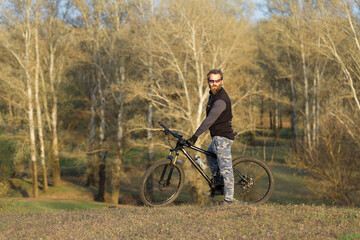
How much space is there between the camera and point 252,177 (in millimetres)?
7684

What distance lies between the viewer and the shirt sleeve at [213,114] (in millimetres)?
6848

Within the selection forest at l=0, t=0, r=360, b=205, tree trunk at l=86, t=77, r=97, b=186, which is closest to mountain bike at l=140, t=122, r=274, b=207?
forest at l=0, t=0, r=360, b=205

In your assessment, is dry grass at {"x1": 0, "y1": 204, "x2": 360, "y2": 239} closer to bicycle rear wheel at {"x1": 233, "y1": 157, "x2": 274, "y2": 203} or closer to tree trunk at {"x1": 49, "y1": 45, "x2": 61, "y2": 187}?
bicycle rear wheel at {"x1": 233, "y1": 157, "x2": 274, "y2": 203}

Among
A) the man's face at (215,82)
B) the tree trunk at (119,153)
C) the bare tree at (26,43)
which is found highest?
the bare tree at (26,43)

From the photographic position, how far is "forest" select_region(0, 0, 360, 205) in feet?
81.8

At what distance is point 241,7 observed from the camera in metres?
36.9

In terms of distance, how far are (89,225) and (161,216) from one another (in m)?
1.23

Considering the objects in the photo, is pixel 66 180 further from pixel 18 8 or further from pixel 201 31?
pixel 201 31

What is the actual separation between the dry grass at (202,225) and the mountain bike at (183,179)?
0.40 meters

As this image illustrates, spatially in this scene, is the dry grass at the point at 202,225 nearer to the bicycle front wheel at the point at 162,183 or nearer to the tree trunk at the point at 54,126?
the bicycle front wheel at the point at 162,183

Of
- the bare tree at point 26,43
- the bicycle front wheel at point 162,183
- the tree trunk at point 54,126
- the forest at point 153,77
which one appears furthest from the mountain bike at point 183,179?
the tree trunk at point 54,126

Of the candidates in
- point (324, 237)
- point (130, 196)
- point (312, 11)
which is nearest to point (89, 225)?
point (324, 237)

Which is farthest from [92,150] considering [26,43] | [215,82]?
[215,82]

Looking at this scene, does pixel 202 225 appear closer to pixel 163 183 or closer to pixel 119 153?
pixel 163 183
